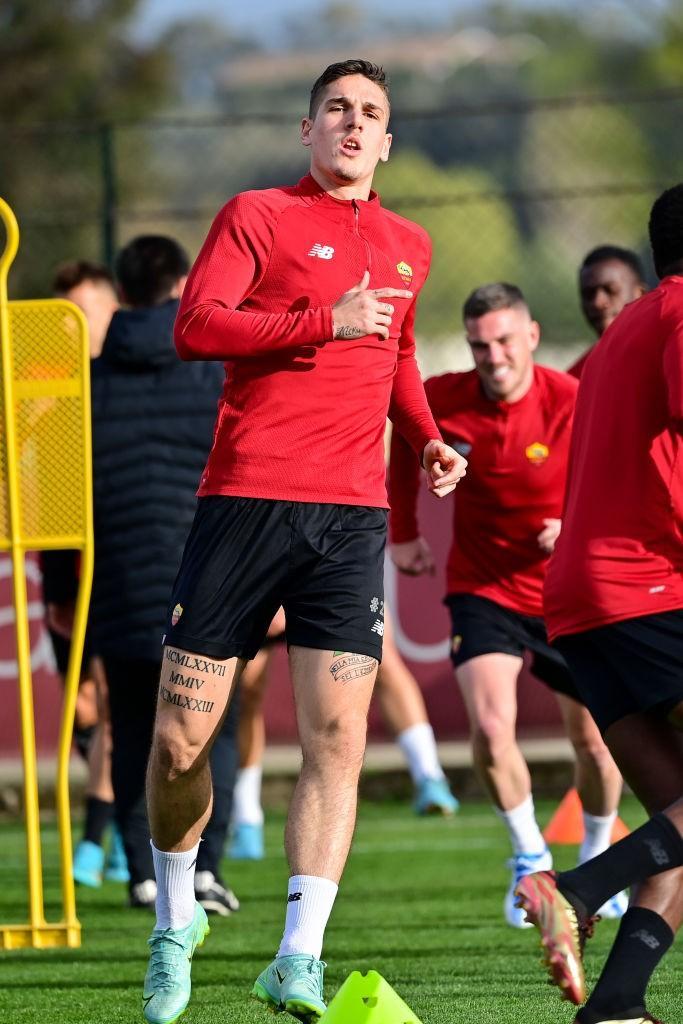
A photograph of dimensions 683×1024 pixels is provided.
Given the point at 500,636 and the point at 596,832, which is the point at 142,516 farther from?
the point at 596,832

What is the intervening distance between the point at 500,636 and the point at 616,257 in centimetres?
204

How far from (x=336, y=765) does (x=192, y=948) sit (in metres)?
0.67

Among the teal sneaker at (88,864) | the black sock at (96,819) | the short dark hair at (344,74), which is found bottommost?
the teal sneaker at (88,864)

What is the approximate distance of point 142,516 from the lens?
24.9 feet

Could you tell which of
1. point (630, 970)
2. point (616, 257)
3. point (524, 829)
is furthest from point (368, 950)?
point (616, 257)

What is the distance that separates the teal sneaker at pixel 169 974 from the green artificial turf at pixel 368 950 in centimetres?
34

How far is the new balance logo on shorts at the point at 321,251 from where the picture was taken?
5.12m

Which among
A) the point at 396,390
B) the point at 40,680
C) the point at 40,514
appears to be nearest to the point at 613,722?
the point at 396,390

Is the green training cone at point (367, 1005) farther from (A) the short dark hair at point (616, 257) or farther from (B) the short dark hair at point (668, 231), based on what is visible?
(A) the short dark hair at point (616, 257)

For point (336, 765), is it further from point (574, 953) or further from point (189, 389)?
point (189, 389)

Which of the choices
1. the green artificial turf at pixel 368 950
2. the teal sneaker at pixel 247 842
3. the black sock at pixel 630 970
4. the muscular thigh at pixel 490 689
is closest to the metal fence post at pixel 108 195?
the green artificial turf at pixel 368 950

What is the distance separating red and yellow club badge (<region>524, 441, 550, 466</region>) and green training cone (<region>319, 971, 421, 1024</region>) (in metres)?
3.41

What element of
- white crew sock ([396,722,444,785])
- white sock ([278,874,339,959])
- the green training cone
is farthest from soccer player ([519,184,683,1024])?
white crew sock ([396,722,444,785])

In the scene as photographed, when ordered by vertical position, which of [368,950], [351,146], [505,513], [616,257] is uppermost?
[351,146]
